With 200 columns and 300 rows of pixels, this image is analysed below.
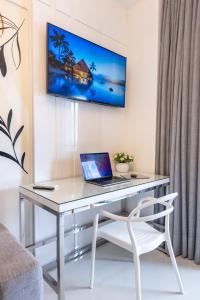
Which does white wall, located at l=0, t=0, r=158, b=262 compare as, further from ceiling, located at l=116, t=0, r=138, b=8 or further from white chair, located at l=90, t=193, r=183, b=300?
white chair, located at l=90, t=193, r=183, b=300

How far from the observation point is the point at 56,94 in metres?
1.79

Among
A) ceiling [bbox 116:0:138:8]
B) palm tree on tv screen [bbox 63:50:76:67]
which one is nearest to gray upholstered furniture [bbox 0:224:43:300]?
palm tree on tv screen [bbox 63:50:76:67]

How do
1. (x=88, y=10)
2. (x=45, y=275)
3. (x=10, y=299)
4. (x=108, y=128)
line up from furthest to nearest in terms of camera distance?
1. (x=108, y=128)
2. (x=88, y=10)
3. (x=45, y=275)
4. (x=10, y=299)

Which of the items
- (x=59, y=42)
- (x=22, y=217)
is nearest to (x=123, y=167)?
(x=22, y=217)

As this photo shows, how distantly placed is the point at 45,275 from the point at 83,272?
0.41m

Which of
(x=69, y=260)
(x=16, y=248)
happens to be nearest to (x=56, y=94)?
(x=16, y=248)

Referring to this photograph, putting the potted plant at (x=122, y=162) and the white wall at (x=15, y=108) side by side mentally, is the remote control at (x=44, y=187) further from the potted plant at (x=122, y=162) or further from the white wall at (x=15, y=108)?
the potted plant at (x=122, y=162)

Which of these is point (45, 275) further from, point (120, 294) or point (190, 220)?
point (190, 220)

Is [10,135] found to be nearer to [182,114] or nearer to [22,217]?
[22,217]

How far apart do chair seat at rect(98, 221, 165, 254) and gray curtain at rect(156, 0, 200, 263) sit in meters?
0.55

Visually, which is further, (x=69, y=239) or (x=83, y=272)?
(x=69, y=239)

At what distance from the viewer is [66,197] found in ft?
4.56

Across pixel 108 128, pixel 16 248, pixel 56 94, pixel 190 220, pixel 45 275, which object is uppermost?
pixel 56 94

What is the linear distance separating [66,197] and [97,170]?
654 mm
